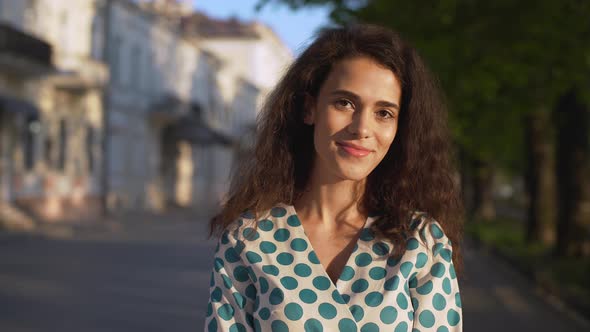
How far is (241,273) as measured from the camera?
2.49 metres

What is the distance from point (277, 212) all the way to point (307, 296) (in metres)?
0.31

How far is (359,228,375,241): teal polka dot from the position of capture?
101 inches

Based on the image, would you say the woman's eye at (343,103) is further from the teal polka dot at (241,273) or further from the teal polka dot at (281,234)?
the teal polka dot at (241,273)

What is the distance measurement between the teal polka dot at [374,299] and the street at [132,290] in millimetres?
7069

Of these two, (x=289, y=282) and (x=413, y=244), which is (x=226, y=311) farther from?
(x=413, y=244)

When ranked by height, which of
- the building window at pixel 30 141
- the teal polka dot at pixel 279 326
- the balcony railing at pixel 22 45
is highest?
the teal polka dot at pixel 279 326

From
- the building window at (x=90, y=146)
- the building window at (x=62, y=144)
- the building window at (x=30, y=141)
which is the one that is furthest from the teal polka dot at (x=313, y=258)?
the building window at (x=90, y=146)

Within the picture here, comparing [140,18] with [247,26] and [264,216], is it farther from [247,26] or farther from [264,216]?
[264,216]

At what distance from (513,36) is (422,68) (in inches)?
496

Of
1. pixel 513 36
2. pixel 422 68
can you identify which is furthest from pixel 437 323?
pixel 513 36

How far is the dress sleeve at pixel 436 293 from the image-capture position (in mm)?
2418

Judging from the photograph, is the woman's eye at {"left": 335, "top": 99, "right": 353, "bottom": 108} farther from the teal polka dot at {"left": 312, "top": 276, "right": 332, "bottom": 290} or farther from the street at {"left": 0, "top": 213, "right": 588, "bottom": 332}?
the street at {"left": 0, "top": 213, "right": 588, "bottom": 332}

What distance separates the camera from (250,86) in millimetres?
71125

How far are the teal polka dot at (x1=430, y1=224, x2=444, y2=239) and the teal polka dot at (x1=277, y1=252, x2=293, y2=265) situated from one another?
0.40 meters
